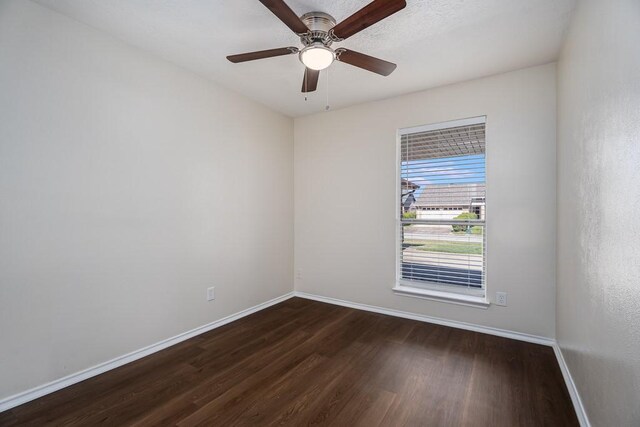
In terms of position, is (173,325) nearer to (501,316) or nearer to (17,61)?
(17,61)

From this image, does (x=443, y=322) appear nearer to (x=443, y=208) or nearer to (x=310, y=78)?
(x=443, y=208)

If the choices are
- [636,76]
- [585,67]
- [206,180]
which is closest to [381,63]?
[585,67]

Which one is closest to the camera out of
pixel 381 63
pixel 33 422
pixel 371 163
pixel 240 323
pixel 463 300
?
pixel 33 422

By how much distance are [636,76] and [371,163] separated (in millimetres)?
2540

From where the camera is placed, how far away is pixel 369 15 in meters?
1.56

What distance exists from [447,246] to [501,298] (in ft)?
2.28

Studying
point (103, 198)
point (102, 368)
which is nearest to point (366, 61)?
point (103, 198)

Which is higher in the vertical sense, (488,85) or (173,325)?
(488,85)

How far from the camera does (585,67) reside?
5.45ft

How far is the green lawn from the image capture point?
2980 mm

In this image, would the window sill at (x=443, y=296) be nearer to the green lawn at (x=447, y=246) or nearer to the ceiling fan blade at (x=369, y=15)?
the green lawn at (x=447, y=246)

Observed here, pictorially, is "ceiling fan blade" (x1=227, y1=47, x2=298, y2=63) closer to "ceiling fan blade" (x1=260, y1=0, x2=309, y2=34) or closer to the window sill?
"ceiling fan blade" (x1=260, y1=0, x2=309, y2=34)

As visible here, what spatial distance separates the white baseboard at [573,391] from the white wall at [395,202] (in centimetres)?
36

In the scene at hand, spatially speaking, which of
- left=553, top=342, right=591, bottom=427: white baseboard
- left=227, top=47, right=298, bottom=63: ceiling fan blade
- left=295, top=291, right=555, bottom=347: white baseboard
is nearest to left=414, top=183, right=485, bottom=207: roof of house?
left=295, top=291, right=555, bottom=347: white baseboard
